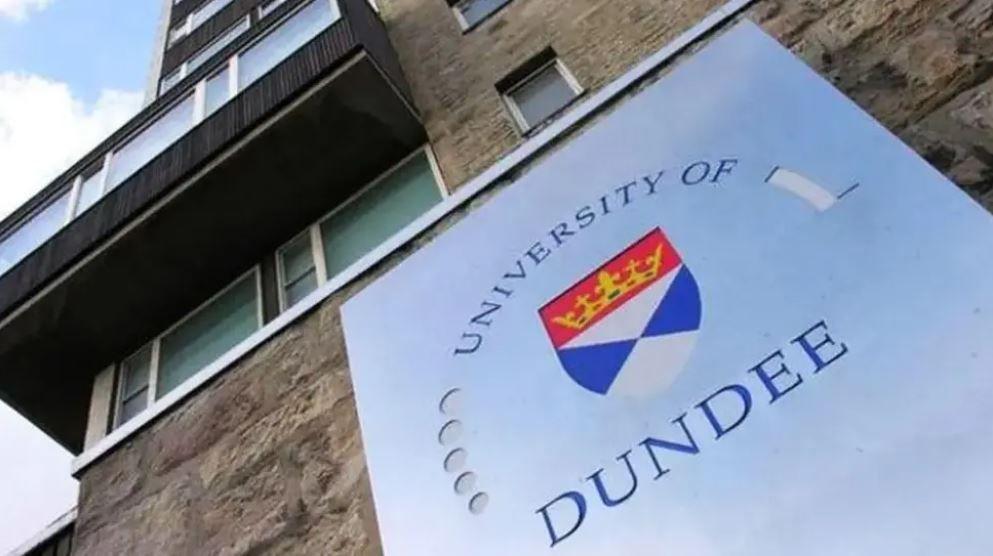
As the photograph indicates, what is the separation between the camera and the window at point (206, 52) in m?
10.3

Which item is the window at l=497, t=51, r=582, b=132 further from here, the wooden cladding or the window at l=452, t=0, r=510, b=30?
the window at l=452, t=0, r=510, b=30

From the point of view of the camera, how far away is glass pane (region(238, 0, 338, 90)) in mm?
7727

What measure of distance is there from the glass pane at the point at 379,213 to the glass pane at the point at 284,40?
1.41 m

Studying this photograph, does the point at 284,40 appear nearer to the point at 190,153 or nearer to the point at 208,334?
the point at 190,153

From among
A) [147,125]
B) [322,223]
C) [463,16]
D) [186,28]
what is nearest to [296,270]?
[322,223]

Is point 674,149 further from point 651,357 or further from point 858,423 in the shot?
point 858,423

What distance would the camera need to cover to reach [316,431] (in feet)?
17.2

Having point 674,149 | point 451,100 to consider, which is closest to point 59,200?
point 451,100

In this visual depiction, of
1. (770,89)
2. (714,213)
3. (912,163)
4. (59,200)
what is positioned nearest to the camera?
(912,163)

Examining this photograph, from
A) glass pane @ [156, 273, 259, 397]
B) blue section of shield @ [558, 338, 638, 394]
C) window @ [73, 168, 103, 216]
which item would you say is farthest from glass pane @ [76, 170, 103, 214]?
blue section of shield @ [558, 338, 638, 394]

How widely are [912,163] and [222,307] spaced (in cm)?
492

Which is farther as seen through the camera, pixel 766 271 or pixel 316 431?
Result: pixel 316 431

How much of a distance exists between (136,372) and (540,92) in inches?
140

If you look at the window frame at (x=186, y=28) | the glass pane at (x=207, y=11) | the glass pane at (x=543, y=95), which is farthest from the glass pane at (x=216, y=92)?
the glass pane at (x=207, y=11)
